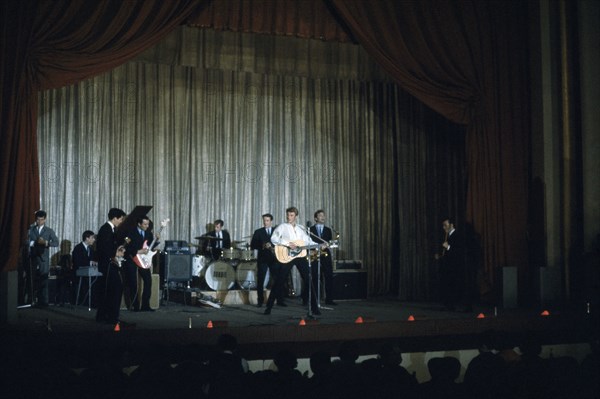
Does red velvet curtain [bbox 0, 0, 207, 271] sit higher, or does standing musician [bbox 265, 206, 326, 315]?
red velvet curtain [bbox 0, 0, 207, 271]

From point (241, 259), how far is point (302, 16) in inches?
185

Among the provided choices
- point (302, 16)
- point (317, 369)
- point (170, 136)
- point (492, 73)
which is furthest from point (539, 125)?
point (317, 369)

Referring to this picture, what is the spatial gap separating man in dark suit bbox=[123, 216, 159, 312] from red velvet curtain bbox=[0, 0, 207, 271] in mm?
1822

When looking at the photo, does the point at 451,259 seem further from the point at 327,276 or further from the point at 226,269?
the point at 226,269

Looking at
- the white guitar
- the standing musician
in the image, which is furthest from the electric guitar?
the white guitar

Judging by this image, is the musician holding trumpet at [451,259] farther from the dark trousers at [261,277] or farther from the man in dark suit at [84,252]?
the man in dark suit at [84,252]

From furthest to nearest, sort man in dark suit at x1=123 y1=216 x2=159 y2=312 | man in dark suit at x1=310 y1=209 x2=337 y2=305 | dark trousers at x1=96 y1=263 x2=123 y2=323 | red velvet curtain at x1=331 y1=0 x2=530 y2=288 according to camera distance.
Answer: man in dark suit at x1=310 y1=209 x2=337 y2=305 < red velvet curtain at x1=331 y1=0 x2=530 y2=288 < man in dark suit at x1=123 y1=216 x2=159 y2=312 < dark trousers at x1=96 y1=263 x2=123 y2=323

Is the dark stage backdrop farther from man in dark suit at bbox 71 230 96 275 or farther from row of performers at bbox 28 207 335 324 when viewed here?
row of performers at bbox 28 207 335 324

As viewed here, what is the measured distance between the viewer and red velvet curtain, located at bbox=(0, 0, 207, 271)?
9867mm

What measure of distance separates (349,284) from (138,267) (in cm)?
429

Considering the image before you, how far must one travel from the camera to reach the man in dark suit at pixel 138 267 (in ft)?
37.6

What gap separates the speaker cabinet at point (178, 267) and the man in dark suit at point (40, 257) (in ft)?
6.38

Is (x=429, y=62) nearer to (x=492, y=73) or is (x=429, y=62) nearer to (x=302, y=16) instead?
(x=492, y=73)

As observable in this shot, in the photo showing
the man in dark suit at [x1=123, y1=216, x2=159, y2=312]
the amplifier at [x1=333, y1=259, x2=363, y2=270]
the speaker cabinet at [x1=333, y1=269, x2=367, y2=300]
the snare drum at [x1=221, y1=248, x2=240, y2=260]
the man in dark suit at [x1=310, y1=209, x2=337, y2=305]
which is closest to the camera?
the man in dark suit at [x1=123, y1=216, x2=159, y2=312]
